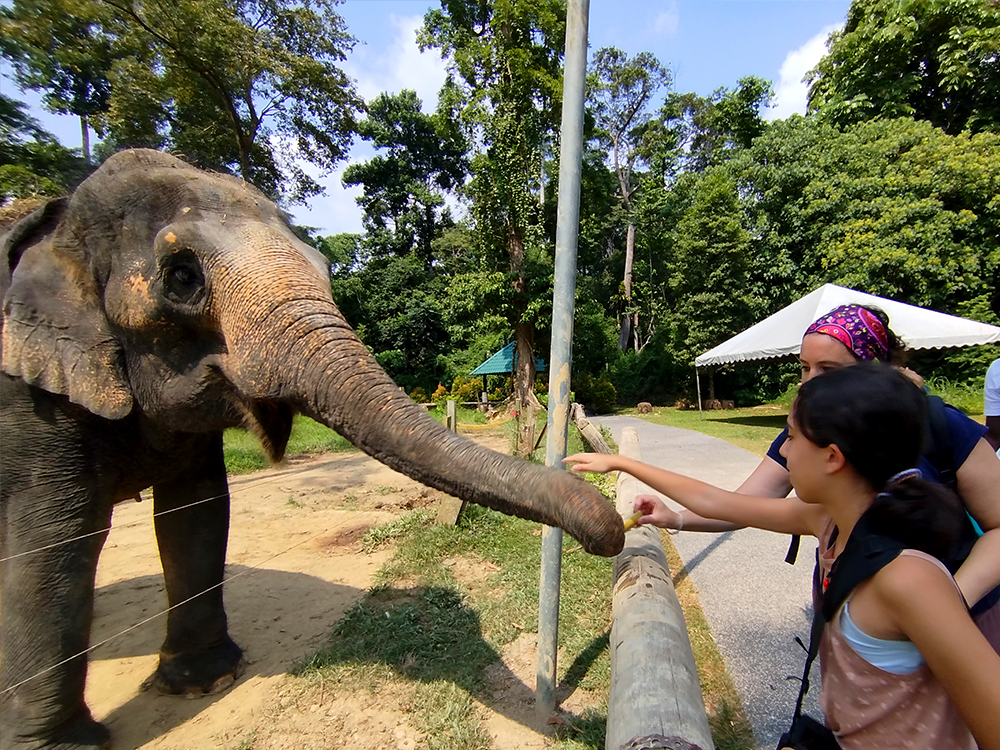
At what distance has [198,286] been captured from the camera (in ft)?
6.83

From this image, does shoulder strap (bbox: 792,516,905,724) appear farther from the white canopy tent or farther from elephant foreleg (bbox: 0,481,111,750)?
the white canopy tent

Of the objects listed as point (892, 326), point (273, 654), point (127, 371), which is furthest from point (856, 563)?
point (892, 326)

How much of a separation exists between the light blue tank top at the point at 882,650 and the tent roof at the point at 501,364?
20.5 meters

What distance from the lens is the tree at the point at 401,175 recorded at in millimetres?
32438

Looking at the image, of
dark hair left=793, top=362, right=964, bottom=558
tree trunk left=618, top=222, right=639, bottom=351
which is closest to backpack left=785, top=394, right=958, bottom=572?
dark hair left=793, top=362, right=964, bottom=558

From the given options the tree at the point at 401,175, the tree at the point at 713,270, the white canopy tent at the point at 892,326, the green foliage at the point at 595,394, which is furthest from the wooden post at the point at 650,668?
the tree at the point at 401,175

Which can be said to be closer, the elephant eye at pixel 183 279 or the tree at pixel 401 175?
the elephant eye at pixel 183 279

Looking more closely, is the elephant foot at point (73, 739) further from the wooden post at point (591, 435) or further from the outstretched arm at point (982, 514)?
the wooden post at point (591, 435)

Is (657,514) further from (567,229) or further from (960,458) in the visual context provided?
(567,229)

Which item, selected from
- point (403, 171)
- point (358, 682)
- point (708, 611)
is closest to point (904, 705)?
point (358, 682)

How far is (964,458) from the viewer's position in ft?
4.80

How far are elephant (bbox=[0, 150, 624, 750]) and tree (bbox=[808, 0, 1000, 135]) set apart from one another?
24.3 m

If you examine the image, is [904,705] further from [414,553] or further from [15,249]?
[414,553]

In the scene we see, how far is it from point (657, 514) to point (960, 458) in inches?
37.5
